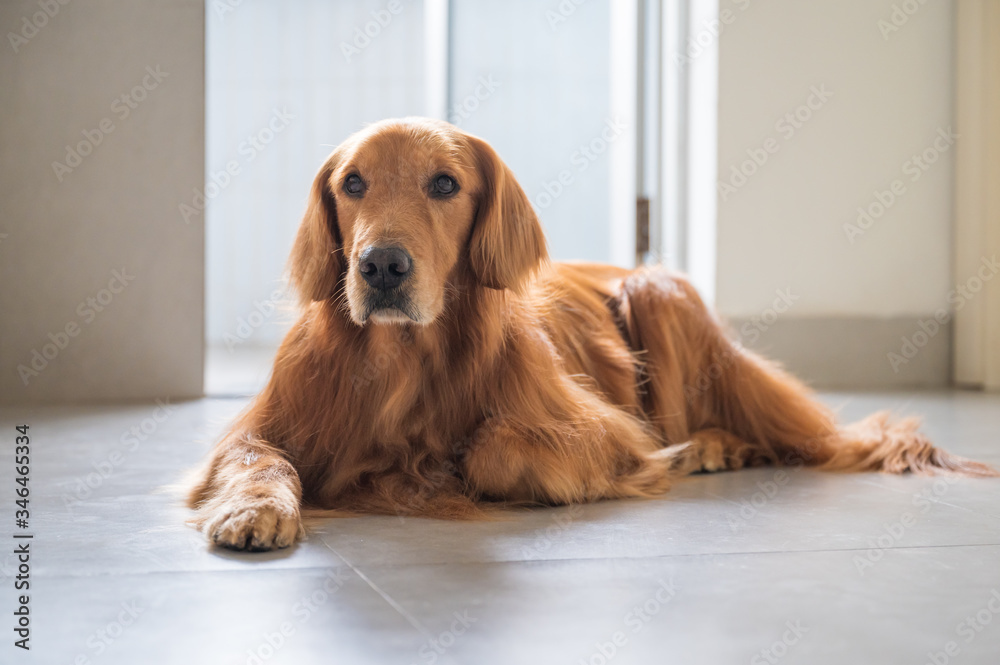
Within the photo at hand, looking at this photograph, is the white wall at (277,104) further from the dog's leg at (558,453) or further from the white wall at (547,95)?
the dog's leg at (558,453)

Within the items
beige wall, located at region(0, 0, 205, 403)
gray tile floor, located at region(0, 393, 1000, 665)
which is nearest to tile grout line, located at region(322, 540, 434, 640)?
gray tile floor, located at region(0, 393, 1000, 665)

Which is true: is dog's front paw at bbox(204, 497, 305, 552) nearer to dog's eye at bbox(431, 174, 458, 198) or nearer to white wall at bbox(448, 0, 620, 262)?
dog's eye at bbox(431, 174, 458, 198)

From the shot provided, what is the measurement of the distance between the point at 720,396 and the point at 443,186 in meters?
1.31

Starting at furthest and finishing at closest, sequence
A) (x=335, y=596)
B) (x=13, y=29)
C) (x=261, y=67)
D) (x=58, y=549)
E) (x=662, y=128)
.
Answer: (x=261, y=67), (x=662, y=128), (x=13, y=29), (x=58, y=549), (x=335, y=596)

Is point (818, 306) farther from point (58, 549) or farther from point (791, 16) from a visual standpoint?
point (58, 549)

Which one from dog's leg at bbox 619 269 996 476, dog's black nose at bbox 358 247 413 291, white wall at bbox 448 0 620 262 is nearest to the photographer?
dog's black nose at bbox 358 247 413 291

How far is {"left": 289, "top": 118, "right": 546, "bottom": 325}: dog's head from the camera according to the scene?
200 centimetres

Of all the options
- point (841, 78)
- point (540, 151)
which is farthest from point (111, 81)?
point (841, 78)

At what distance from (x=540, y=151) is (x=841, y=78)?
5.96 feet

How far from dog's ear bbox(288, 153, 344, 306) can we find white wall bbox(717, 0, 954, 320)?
3.48 metres

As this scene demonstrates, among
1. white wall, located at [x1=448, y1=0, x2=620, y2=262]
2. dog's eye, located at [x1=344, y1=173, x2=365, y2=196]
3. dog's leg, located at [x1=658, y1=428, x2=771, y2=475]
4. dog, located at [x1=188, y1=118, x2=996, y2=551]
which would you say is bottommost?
dog's leg, located at [x1=658, y1=428, x2=771, y2=475]

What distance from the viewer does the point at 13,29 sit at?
15.1 feet

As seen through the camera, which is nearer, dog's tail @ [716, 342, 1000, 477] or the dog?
the dog

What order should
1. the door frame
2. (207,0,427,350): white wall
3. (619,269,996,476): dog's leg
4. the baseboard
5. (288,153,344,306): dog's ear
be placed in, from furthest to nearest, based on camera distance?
1. (207,0,427,350): white wall
2. the baseboard
3. the door frame
4. (619,269,996,476): dog's leg
5. (288,153,344,306): dog's ear
